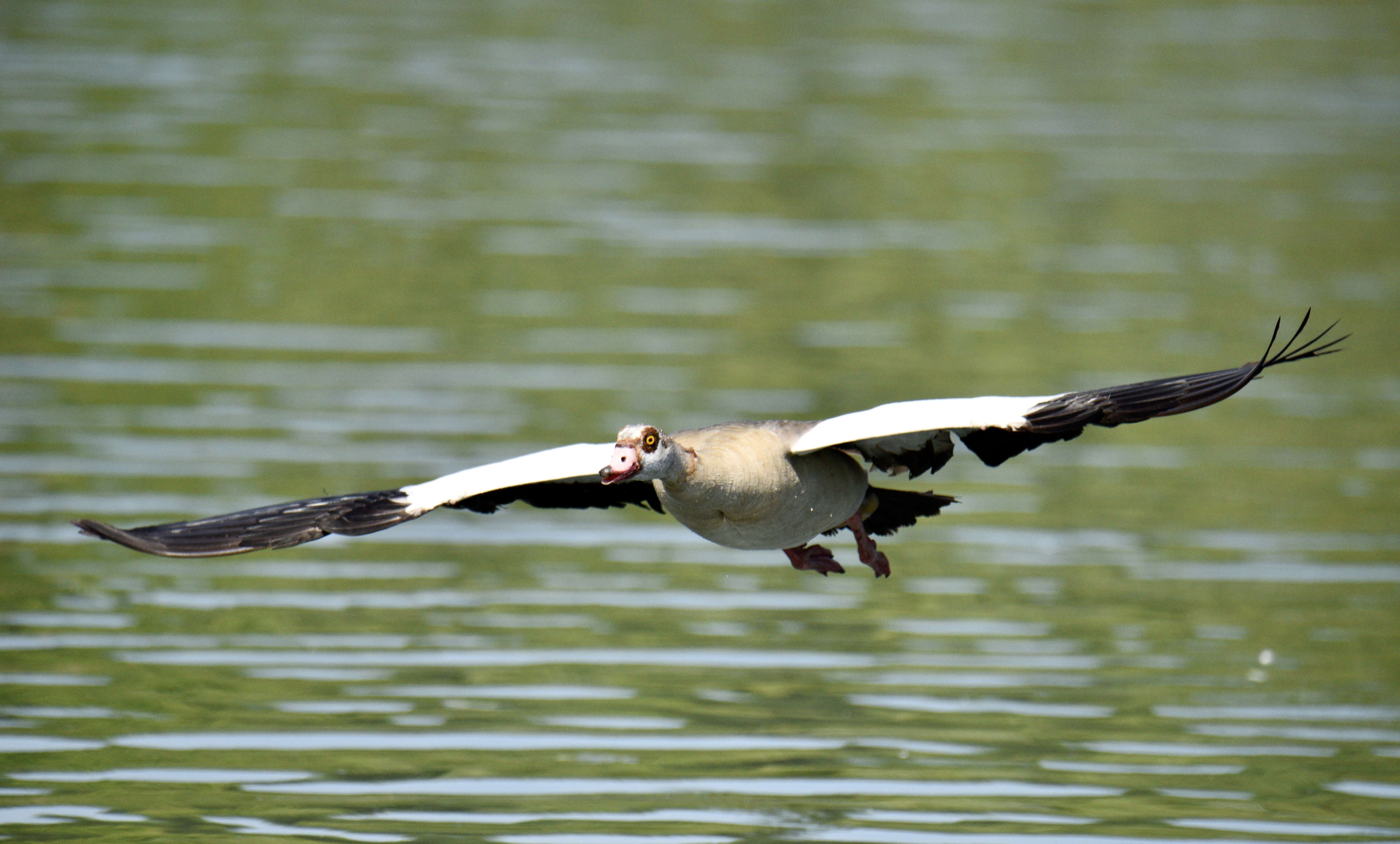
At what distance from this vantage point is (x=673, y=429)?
58.2ft

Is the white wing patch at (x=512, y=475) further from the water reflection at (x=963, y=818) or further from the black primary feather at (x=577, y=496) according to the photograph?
the water reflection at (x=963, y=818)

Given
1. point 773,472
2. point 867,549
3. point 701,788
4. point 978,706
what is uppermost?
point 773,472

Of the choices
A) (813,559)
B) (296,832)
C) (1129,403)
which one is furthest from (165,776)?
(1129,403)

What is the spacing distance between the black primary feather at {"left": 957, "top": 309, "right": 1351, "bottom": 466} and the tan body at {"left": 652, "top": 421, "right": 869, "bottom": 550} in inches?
31.5

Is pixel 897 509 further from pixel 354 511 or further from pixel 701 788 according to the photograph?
pixel 354 511

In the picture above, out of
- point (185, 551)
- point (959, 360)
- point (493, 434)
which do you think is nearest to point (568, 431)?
point (493, 434)

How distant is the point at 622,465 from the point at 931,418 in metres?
1.34

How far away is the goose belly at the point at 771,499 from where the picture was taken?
31.9ft

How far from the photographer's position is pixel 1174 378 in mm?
→ 9164

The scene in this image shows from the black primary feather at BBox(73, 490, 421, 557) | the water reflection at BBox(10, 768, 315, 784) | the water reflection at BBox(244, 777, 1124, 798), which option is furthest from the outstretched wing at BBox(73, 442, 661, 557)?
the water reflection at BBox(10, 768, 315, 784)

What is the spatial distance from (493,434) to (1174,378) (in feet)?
31.6

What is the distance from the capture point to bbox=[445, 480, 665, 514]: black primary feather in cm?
1062

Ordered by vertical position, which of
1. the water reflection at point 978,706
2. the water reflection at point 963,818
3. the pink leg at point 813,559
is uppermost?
the pink leg at point 813,559

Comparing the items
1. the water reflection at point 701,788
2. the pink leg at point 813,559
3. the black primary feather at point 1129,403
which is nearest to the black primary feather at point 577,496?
the pink leg at point 813,559
